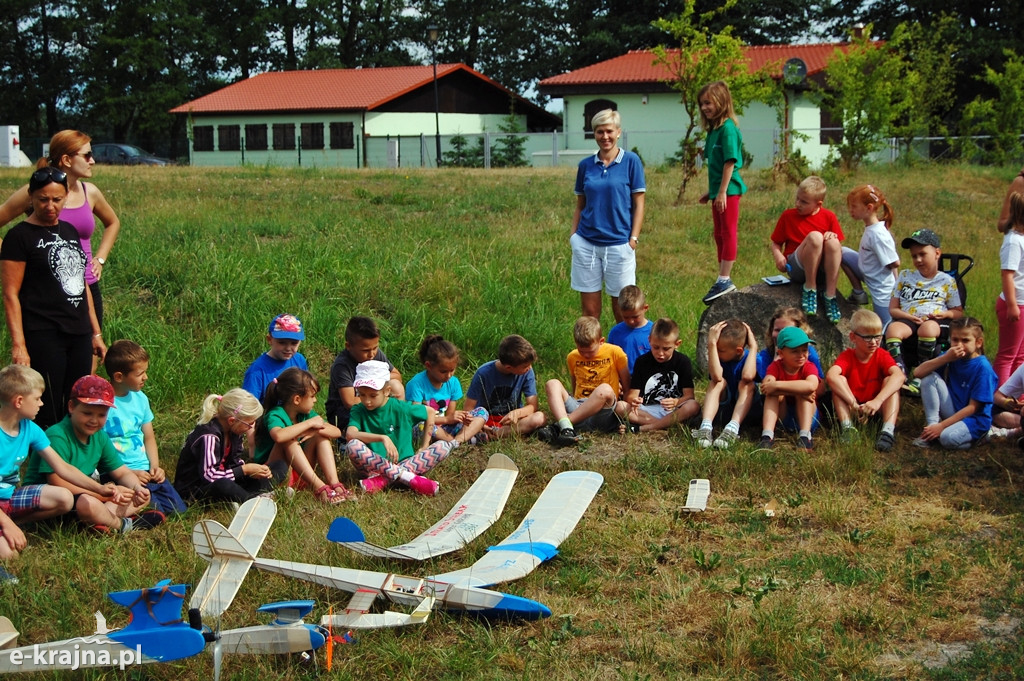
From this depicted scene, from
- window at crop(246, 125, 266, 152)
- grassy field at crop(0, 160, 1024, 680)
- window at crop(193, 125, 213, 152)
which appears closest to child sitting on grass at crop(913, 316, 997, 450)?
grassy field at crop(0, 160, 1024, 680)

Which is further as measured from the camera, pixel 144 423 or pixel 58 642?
pixel 144 423

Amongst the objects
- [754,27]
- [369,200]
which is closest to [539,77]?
[754,27]

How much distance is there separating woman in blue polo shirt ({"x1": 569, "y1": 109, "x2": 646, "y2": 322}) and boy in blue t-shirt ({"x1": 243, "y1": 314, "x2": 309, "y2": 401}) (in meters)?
2.47

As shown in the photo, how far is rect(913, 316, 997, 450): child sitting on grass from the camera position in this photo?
20.6 ft

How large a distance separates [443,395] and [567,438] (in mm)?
957

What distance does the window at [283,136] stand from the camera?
4334 cm

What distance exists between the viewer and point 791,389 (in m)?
6.34

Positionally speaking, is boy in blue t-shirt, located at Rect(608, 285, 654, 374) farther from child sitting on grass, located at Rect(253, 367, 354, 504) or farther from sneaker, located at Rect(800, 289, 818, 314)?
child sitting on grass, located at Rect(253, 367, 354, 504)

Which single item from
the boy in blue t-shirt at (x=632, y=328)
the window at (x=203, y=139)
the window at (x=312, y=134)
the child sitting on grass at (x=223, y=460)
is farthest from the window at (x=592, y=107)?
the child sitting on grass at (x=223, y=460)

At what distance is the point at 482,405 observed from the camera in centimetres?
702

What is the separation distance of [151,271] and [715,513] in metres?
6.29

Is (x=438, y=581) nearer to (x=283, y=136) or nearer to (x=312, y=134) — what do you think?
(x=312, y=134)

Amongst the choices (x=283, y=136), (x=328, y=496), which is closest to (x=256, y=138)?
(x=283, y=136)

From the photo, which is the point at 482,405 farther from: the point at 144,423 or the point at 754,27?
the point at 754,27
